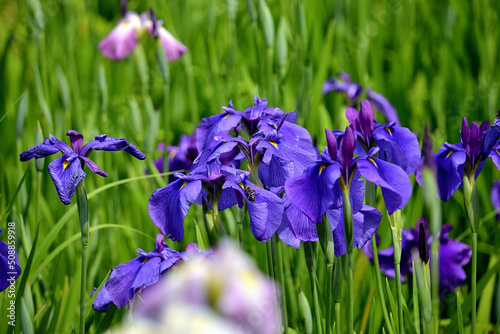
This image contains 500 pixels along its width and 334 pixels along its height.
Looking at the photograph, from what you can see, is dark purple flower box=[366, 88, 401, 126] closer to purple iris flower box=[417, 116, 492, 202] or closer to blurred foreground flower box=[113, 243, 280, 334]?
purple iris flower box=[417, 116, 492, 202]

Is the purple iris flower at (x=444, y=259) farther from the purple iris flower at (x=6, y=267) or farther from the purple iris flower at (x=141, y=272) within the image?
the purple iris flower at (x=6, y=267)

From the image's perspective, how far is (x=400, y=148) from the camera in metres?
1.05

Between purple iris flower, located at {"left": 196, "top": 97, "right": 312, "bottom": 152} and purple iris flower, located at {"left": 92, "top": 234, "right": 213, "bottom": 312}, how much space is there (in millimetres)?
266

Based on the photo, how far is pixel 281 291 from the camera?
1.05m

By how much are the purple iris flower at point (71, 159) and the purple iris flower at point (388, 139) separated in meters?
0.46

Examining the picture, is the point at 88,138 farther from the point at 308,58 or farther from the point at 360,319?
the point at 360,319

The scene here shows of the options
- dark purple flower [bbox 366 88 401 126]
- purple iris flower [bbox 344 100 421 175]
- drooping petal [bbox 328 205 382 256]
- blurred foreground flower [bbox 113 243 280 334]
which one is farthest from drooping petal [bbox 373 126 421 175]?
dark purple flower [bbox 366 88 401 126]

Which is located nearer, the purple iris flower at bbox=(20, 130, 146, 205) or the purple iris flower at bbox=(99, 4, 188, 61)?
the purple iris flower at bbox=(20, 130, 146, 205)

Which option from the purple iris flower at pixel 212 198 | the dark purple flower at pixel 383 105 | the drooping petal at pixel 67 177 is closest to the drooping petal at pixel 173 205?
the purple iris flower at pixel 212 198

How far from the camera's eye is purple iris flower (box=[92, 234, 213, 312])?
0.99m

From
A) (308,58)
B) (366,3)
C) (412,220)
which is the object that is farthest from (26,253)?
(366,3)

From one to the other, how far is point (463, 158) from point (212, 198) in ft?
1.73

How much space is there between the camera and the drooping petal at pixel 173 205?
0.94m

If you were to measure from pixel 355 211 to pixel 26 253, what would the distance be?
2.99 ft
